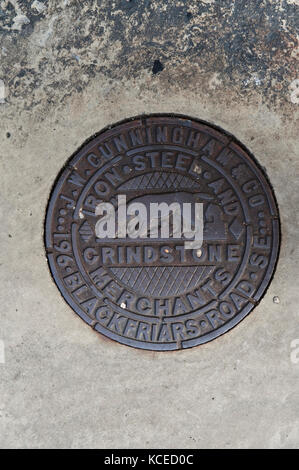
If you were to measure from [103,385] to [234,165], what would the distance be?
1316 millimetres

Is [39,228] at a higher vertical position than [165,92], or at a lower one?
lower

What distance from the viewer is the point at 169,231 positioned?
2.55 meters

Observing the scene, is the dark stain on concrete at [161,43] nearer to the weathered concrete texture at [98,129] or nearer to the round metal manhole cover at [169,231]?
the weathered concrete texture at [98,129]

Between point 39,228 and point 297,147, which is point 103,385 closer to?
point 39,228

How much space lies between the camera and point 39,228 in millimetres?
2631

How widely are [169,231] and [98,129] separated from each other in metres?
0.63

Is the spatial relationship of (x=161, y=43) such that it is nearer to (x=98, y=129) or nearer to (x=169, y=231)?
(x=98, y=129)

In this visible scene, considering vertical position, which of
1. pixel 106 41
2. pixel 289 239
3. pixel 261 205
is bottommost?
pixel 289 239

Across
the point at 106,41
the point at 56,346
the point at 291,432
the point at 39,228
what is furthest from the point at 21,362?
the point at 106,41

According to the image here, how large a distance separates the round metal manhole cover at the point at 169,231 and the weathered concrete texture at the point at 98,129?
87 millimetres

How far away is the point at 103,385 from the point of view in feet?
8.71

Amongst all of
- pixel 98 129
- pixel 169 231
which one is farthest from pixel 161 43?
pixel 169 231

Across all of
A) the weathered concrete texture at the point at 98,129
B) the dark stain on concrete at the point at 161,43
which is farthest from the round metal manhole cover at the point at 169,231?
the dark stain on concrete at the point at 161,43

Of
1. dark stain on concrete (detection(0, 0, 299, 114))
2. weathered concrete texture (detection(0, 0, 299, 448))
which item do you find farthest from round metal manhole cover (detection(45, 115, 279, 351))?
dark stain on concrete (detection(0, 0, 299, 114))
